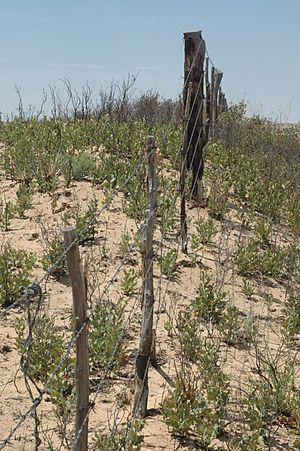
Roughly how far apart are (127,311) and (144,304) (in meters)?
1.60

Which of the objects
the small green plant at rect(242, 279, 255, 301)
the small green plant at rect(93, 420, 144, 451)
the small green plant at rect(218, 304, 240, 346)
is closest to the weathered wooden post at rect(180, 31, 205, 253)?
the small green plant at rect(242, 279, 255, 301)

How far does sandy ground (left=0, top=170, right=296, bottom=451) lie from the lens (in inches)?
172

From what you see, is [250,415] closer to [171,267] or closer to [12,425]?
[12,425]

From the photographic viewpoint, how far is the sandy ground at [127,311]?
438 centimetres

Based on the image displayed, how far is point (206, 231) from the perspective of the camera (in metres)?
8.19

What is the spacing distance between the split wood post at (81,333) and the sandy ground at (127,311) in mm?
966

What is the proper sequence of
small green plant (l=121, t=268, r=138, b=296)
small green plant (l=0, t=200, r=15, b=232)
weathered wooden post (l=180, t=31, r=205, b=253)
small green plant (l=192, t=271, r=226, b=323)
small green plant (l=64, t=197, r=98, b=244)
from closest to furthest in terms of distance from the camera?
small green plant (l=192, t=271, r=226, b=323) → small green plant (l=121, t=268, r=138, b=296) → small green plant (l=64, t=197, r=98, b=244) → small green plant (l=0, t=200, r=15, b=232) → weathered wooden post (l=180, t=31, r=205, b=253)

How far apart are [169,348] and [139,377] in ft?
3.88

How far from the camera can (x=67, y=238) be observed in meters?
2.70

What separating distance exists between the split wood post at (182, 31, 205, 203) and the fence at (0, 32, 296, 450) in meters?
0.01

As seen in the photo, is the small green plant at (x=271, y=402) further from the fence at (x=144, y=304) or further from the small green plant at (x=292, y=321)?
the small green plant at (x=292, y=321)

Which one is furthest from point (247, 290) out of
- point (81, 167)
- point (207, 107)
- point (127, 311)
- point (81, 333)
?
point (81, 333)

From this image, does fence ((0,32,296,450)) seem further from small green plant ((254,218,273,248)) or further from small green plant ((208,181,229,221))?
small green plant ((254,218,273,248))

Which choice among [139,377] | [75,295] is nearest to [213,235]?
[139,377]
